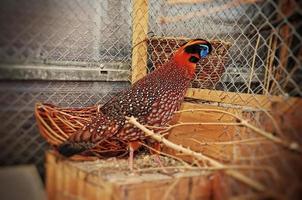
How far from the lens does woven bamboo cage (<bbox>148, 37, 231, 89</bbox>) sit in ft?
8.26

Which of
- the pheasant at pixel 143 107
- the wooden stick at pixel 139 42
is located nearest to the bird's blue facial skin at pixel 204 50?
the pheasant at pixel 143 107

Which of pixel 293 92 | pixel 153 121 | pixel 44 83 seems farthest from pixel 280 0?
pixel 44 83

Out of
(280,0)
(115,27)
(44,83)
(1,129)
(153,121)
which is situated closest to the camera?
(280,0)

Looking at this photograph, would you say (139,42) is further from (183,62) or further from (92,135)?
(92,135)

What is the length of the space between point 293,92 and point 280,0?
0.47 m

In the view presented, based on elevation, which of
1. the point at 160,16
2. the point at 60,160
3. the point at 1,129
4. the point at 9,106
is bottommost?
the point at 60,160

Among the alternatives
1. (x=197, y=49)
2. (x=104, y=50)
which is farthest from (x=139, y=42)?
(x=197, y=49)

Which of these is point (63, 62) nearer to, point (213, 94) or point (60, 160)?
point (60, 160)

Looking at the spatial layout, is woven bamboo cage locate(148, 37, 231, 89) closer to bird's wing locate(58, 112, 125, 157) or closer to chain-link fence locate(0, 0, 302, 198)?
chain-link fence locate(0, 0, 302, 198)

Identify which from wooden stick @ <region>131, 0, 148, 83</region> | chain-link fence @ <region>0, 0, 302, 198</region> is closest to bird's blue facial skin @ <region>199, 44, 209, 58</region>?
chain-link fence @ <region>0, 0, 302, 198</region>

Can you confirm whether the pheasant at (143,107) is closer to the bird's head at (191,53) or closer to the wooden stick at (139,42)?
the bird's head at (191,53)

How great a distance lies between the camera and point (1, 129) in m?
2.32

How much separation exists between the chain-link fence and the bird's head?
0.87 ft

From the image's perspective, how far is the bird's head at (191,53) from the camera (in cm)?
223
